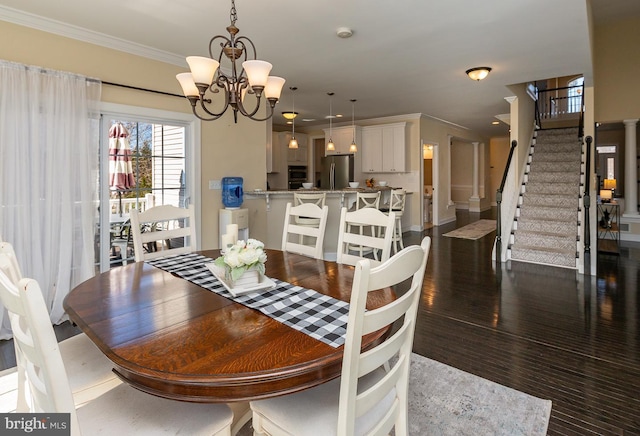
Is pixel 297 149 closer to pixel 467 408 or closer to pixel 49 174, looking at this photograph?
pixel 49 174

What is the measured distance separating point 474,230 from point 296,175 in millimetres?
4508

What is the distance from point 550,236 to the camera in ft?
16.9

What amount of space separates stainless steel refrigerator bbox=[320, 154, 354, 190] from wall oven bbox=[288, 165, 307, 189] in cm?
88

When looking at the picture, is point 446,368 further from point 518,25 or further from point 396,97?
point 396,97

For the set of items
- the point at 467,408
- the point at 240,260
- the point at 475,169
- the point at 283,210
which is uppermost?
the point at 475,169

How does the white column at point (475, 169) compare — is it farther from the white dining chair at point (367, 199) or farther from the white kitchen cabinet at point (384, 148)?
the white dining chair at point (367, 199)

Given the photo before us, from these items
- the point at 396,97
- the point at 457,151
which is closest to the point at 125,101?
the point at 396,97

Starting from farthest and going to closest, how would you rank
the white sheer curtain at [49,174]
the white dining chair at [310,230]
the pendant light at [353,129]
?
1. the pendant light at [353,129]
2. the white sheer curtain at [49,174]
3. the white dining chair at [310,230]

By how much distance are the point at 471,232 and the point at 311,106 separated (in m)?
4.31

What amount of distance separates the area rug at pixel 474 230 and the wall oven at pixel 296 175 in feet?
12.8

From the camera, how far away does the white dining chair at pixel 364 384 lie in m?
0.96

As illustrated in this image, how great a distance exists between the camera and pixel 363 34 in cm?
334

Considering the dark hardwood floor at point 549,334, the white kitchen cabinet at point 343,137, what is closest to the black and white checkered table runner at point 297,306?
the dark hardwood floor at point 549,334

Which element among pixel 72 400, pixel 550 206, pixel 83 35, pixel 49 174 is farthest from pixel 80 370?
pixel 550 206
